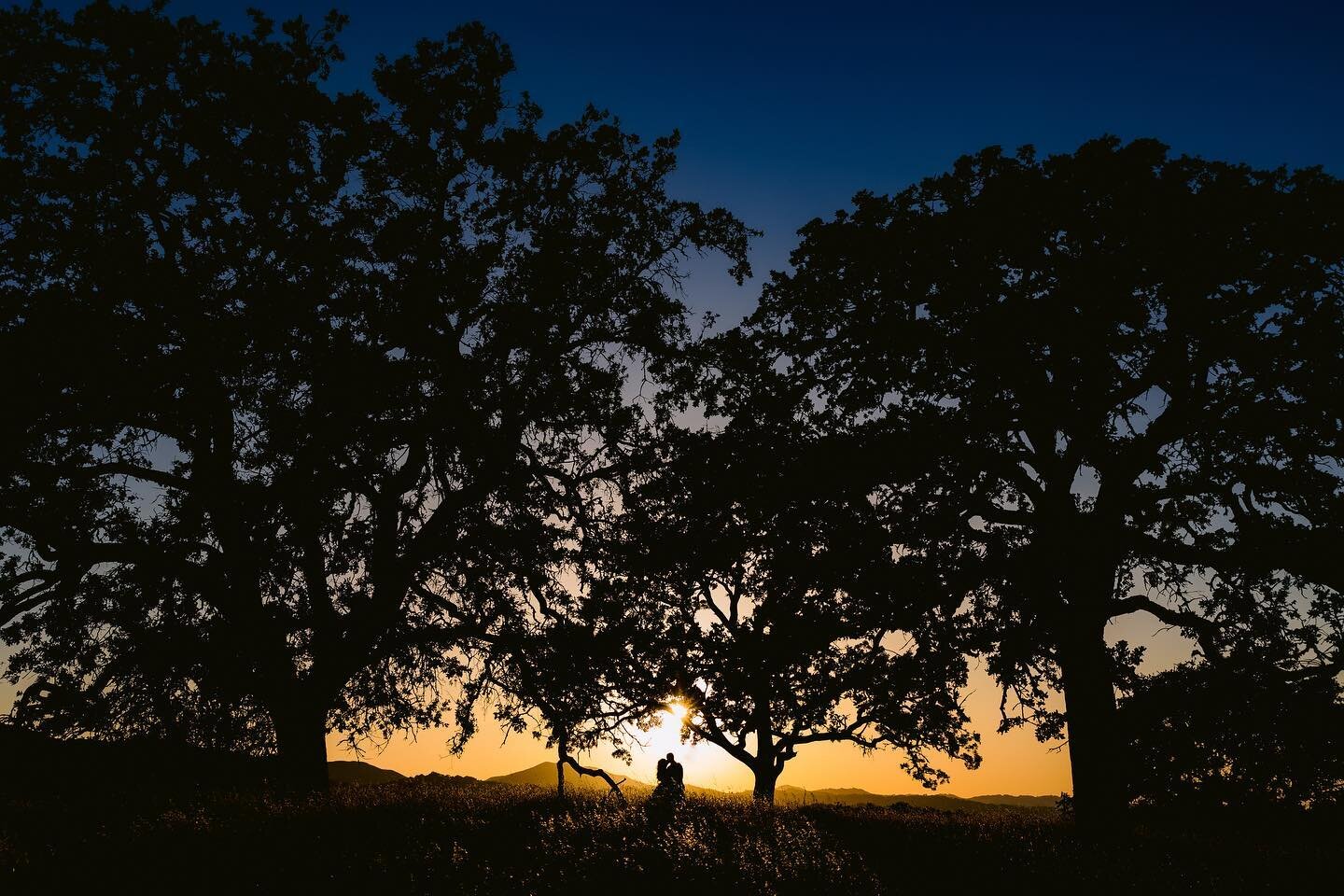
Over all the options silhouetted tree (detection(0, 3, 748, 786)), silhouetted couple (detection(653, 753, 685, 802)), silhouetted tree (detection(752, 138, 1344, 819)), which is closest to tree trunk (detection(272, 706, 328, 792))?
silhouetted tree (detection(0, 3, 748, 786))

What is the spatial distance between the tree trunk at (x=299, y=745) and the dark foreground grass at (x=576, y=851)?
1.54m

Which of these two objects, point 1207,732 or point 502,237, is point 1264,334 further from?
point 502,237

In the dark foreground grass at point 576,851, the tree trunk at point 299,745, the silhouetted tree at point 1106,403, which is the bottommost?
the dark foreground grass at point 576,851

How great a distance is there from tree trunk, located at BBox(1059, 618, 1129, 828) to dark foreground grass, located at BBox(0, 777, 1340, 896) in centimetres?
60

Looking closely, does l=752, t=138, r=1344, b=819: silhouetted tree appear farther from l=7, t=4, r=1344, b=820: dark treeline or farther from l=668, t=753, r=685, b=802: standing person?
l=668, t=753, r=685, b=802: standing person

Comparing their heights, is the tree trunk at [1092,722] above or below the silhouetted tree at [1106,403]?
below

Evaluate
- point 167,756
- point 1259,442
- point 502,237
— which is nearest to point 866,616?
point 1259,442

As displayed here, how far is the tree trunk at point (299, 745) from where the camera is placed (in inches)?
504

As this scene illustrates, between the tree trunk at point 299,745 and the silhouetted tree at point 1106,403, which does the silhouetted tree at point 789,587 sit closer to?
the silhouetted tree at point 1106,403

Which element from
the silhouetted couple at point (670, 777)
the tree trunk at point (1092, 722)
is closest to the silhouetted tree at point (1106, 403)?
the tree trunk at point (1092, 722)

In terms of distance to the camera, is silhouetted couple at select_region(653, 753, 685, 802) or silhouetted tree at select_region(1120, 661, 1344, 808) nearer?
silhouetted tree at select_region(1120, 661, 1344, 808)

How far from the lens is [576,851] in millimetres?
8492

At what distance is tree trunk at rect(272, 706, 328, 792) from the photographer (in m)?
12.8

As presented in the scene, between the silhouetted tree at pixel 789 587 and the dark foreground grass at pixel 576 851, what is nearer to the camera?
the dark foreground grass at pixel 576 851
